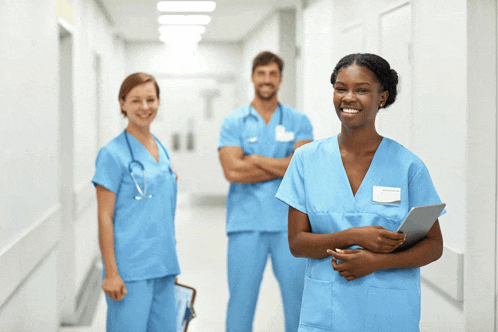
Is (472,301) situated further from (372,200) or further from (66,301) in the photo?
(66,301)

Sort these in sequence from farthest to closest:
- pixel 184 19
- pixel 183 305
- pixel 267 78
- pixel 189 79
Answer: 1. pixel 189 79
2. pixel 184 19
3. pixel 267 78
4. pixel 183 305

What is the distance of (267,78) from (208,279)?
7.81 feet

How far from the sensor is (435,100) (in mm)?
2172

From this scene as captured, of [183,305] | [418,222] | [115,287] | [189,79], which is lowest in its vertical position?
[183,305]

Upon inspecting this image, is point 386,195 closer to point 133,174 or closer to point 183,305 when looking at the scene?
point 133,174

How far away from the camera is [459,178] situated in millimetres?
1975

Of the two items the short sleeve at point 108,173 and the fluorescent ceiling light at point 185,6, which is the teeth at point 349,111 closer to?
the short sleeve at point 108,173

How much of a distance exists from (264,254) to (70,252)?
5.71ft

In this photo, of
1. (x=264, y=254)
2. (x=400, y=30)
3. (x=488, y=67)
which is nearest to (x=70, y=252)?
(x=264, y=254)

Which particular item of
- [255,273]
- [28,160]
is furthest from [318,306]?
[28,160]

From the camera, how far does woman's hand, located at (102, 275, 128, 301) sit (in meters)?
1.72

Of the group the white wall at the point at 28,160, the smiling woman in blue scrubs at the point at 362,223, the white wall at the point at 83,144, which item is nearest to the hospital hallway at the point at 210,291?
the white wall at the point at 83,144

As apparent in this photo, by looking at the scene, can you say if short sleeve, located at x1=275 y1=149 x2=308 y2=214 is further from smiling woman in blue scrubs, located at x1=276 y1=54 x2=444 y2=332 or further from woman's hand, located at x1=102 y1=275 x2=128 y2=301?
woman's hand, located at x1=102 y1=275 x2=128 y2=301

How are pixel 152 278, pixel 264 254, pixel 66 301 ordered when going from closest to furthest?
pixel 152 278 < pixel 264 254 < pixel 66 301
